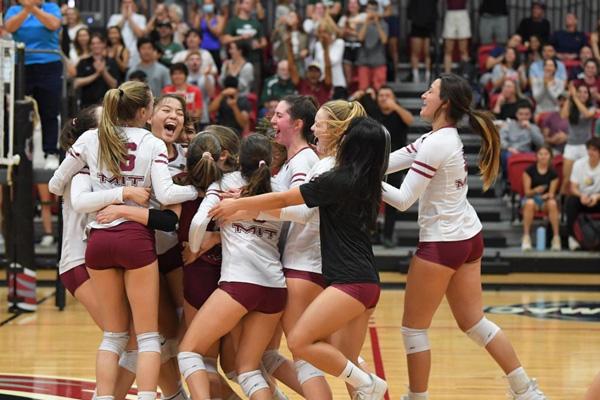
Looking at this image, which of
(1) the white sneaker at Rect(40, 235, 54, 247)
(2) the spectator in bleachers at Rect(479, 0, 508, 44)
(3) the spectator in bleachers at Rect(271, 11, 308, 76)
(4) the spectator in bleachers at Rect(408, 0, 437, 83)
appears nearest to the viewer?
(1) the white sneaker at Rect(40, 235, 54, 247)

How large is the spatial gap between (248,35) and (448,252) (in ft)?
30.0

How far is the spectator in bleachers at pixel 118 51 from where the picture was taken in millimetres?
12531

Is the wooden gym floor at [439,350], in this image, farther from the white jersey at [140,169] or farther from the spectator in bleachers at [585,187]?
the spectator in bleachers at [585,187]

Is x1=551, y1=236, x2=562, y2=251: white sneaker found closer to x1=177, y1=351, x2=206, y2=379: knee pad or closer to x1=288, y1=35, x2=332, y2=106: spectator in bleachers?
x1=288, y1=35, x2=332, y2=106: spectator in bleachers

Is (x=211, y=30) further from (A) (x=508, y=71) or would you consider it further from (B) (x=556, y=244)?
(B) (x=556, y=244)

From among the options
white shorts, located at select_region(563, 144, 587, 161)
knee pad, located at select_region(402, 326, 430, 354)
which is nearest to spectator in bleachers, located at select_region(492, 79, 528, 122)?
white shorts, located at select_region(563, 144, 587, 161)

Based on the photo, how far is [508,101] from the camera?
13.1 m

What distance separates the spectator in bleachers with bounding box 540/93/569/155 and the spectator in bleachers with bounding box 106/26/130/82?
18.5 feet

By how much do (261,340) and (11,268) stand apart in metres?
4.91

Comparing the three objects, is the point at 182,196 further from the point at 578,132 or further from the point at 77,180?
the point at 578,132

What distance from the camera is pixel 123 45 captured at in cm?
1306

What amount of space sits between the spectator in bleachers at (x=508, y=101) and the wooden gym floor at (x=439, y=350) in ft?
11.8

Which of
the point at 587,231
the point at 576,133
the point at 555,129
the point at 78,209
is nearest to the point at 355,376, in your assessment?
the point at 78,209

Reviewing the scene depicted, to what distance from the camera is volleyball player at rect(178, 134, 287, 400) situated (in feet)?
15.1
